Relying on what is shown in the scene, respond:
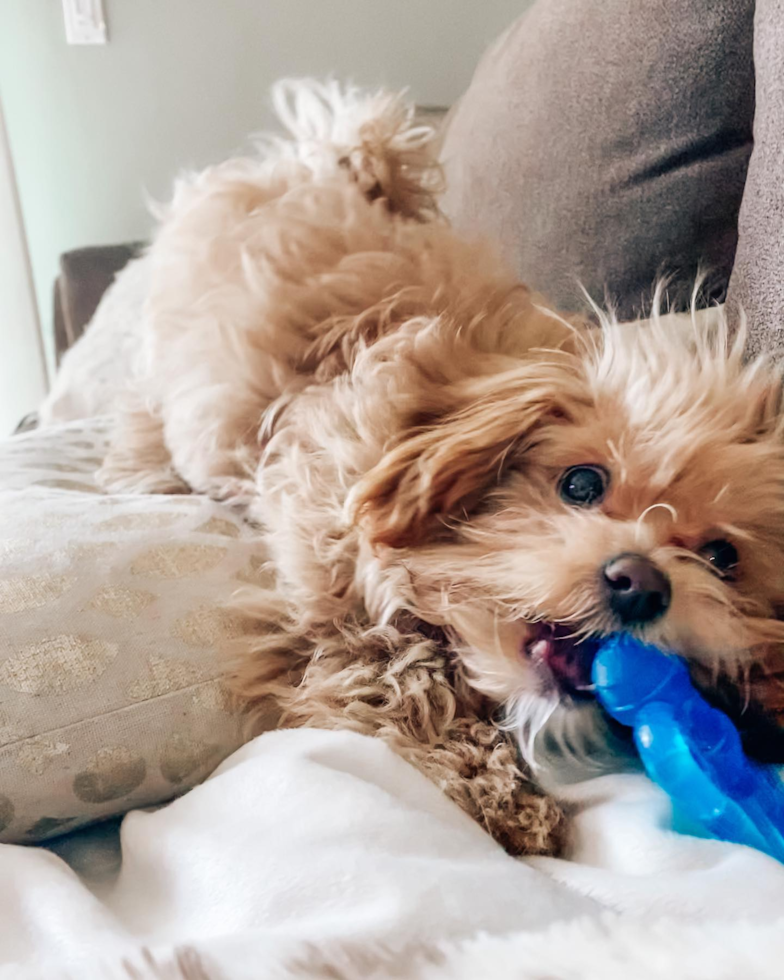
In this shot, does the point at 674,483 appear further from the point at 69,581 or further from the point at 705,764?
the point at 69,581

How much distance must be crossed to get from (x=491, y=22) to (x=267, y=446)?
2074mm

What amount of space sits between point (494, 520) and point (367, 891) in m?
0.34

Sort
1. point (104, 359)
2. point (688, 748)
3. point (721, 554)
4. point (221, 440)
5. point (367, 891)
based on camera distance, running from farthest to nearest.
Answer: point (104, 359), point (221, 440), point (721, 554), point (688, 748), point (367, 891)

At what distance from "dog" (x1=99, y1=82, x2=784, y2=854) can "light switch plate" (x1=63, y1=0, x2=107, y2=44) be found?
176 centimetres

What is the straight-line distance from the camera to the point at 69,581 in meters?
0.73

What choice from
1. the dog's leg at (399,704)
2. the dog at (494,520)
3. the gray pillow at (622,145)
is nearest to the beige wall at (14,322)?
the gray pillow at (622,145)

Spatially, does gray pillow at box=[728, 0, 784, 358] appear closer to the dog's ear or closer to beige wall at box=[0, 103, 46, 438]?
the dog's ear

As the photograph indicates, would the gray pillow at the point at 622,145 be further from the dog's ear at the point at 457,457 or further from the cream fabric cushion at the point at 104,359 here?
the cream fabric cushion at the point at 104,359

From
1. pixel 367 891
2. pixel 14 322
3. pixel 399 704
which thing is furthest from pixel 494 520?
pixel 14 322

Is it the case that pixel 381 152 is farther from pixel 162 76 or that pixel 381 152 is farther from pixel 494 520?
pixel 162 76

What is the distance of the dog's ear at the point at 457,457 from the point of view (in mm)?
750

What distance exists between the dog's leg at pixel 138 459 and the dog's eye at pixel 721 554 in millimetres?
722

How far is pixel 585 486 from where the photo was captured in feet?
2.47

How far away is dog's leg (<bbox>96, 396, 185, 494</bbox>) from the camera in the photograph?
1214mm
